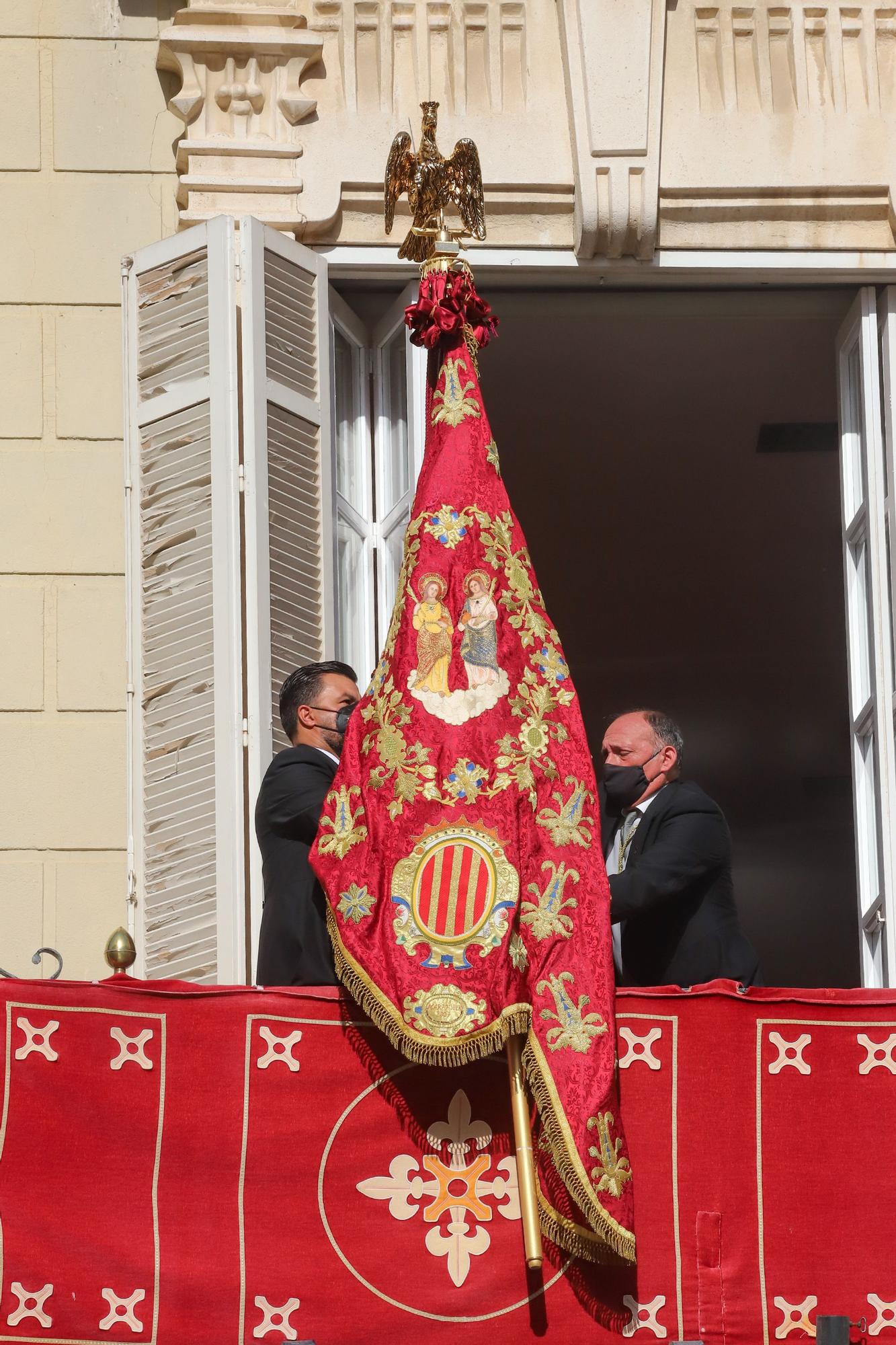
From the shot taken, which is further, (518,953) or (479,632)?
(479,632)

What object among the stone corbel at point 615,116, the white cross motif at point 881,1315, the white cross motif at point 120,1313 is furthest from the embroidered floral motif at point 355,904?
the stone corbel at point 615,116

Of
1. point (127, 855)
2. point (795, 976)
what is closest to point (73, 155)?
point (127, 855)

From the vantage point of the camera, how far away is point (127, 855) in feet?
26.2

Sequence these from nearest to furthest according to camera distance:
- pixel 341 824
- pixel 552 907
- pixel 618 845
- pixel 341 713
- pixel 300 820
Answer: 1. pixel 552 907
2. pixel 341 824
3. pixel 300 820
4. pixel 341 713
5. pixel 618 845

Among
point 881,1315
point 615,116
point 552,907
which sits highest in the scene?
point 615,116

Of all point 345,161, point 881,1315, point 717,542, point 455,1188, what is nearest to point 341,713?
point 455,1188

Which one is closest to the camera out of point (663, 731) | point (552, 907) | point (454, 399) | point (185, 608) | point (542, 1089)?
point (542, 1089)

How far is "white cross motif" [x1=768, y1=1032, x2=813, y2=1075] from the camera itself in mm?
6773

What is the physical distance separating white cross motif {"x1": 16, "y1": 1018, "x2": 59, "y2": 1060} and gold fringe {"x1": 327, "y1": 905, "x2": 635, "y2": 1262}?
30.0 inches

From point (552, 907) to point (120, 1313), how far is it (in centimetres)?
143

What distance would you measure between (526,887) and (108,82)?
3391 millimetres

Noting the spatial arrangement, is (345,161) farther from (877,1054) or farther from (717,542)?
(717,542)

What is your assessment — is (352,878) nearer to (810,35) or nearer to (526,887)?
(526,887)

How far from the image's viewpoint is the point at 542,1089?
6.52m
